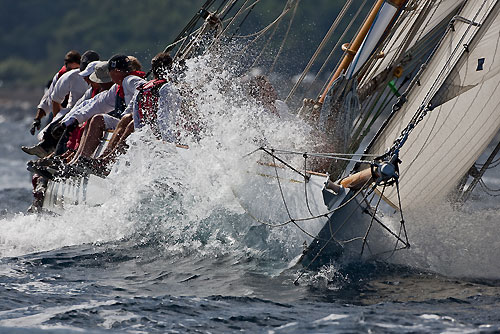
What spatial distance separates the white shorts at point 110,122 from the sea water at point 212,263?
687 millimetres

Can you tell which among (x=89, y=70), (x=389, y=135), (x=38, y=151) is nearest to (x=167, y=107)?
(x=389, y=135)

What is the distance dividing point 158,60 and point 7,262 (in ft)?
6.19

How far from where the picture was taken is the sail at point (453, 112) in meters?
5.66

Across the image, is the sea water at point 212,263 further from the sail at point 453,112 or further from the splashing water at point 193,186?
the sail at point 453,112

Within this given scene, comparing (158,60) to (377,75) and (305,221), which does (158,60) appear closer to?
(377,75)

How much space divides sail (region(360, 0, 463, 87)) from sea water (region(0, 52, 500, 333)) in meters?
0.99

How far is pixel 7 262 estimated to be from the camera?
5.95m

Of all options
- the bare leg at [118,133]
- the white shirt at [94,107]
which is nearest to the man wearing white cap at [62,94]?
the white shirt at [94,107]

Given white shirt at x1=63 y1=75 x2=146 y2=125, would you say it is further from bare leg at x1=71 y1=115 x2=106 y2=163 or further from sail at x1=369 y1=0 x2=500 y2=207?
sail at x1=369 y1=0 x2=500 y2=207

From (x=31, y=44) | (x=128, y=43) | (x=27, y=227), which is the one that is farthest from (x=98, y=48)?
(x=27, y=227)

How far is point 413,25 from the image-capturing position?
21.5ft

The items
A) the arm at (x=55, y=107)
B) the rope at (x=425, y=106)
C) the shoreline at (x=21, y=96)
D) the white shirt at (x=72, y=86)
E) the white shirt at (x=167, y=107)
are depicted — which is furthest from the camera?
the shoreline at (x=21, y=96)

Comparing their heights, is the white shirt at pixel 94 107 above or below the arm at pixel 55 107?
below

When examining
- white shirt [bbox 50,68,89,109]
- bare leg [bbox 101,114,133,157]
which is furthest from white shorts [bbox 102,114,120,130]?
white shirt [bbox 50,68,89,109]
